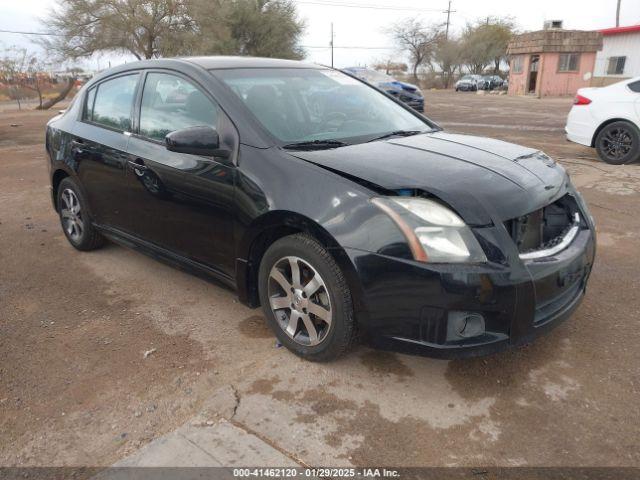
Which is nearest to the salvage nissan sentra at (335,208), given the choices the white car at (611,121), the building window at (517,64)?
the white car at (611,121)

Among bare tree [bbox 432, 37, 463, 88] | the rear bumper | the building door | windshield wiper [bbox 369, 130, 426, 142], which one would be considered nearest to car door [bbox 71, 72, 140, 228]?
windshield wiper [bbox 369, 130, 426, 142]

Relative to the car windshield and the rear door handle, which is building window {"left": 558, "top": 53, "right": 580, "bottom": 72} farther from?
the rear door handle

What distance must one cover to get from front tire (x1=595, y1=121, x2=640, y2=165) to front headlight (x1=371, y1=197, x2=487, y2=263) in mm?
7249

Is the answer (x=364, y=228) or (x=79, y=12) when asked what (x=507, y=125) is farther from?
(x=79, y=12)

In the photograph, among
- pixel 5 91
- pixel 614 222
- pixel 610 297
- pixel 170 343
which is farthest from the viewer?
pixel 5 91

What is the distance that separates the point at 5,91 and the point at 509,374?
37.1 metres

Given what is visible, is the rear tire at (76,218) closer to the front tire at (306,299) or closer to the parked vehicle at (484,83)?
the front tire at (306,299)

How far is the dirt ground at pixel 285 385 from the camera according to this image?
2.30m

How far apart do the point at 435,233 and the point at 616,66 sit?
3161cm

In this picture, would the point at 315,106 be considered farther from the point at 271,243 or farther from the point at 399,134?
the point at 271,243

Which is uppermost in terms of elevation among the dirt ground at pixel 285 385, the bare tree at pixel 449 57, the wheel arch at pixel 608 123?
the bare tree at pixel 449 57

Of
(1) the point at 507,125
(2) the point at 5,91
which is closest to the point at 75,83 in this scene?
(2) the point at 5,91

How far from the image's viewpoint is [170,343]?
3191 mm

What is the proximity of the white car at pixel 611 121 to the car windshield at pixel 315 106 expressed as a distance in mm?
5787
